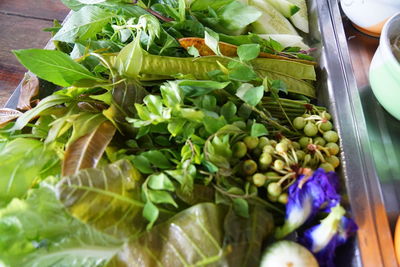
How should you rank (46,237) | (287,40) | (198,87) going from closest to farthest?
(46,237) < (198,87) < (287,40)

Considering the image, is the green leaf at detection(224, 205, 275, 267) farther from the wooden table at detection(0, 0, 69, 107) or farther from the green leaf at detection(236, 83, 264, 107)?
the wooden table at detection(0, 0, 69, 107)

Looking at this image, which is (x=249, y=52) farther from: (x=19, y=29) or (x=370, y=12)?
(x=19, y=29)

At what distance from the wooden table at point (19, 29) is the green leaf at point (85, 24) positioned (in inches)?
14.2

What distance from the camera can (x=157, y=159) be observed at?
0.45 m

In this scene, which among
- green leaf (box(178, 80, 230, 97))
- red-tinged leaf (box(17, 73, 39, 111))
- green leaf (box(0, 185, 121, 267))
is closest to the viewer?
green leaf (box(0, 185, 121, 267))

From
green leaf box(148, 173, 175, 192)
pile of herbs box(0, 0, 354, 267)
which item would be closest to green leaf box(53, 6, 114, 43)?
pile of herbs box(0, 0, 354, 267)

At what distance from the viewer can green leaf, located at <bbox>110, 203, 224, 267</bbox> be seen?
382 millimetres

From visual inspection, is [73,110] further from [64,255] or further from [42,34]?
[42,34]

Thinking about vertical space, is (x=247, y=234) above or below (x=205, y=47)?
below

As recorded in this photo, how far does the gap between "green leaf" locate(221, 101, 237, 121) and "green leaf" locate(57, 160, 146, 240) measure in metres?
0.15

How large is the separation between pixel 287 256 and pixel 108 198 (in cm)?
22

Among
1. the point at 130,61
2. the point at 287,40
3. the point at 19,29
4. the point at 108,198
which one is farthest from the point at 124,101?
the point at 19,29

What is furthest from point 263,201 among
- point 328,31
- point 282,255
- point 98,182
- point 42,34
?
point 42,34

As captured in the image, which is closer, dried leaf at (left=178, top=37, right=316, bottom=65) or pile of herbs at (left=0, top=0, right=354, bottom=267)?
pile of herbs at (left=0, top=0, right=354, bottom=267)
